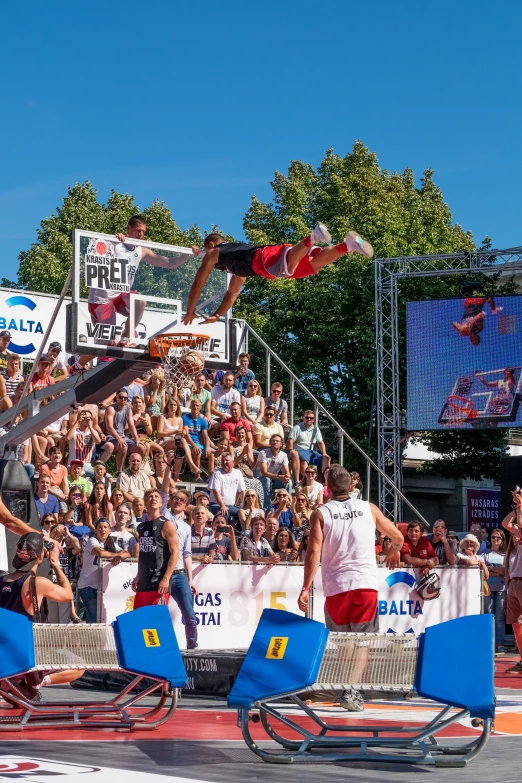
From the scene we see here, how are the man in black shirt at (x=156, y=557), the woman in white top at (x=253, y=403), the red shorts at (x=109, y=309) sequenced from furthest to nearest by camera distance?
1. the woman in white top at (x=253, y=403)
2. the red shorts at (x=109, y=309)
3. the man in black shirt at (x=156, y=557)

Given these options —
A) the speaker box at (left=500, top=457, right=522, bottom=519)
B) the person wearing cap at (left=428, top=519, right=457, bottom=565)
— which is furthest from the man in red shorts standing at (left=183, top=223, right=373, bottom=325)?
the speaker box at (left=500, top=457, right=522, bottom=519)

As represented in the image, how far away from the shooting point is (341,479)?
9039 mm

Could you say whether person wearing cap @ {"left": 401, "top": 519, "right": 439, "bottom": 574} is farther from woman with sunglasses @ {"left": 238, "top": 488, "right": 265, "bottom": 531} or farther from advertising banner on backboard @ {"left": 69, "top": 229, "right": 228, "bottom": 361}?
advertising banner on backboard @ {"left": 69, "top": 229, "right": 228, "bottom": 361}

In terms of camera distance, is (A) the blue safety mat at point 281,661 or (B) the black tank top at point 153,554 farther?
(B) the black tank top at point 153,554

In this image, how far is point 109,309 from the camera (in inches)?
524

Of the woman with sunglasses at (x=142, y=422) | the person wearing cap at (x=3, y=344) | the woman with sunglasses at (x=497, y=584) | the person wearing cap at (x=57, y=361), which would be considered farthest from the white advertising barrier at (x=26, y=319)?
the woman with sunglasses at (x=497, y=584)

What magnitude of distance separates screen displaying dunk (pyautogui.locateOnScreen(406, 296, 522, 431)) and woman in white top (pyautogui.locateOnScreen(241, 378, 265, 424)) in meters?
7.68

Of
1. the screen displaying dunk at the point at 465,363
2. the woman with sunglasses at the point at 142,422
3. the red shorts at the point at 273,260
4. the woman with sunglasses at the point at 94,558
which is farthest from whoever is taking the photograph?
the screen displaying dunk at the point at 465,363

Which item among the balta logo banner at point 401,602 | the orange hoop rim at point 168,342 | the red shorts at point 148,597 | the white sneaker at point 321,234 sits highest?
the white sneaker at point 321,234

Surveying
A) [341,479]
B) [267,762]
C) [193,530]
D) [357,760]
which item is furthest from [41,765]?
[193,530]

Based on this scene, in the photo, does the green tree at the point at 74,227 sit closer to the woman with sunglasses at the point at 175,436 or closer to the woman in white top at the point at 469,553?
the woman with sunglasses at the point at 175,436

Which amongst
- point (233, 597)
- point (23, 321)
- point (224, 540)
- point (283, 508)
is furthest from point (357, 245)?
point (23, 321)

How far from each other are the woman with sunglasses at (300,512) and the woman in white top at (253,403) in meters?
2.62

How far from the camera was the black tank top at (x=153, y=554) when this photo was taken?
12078mm
